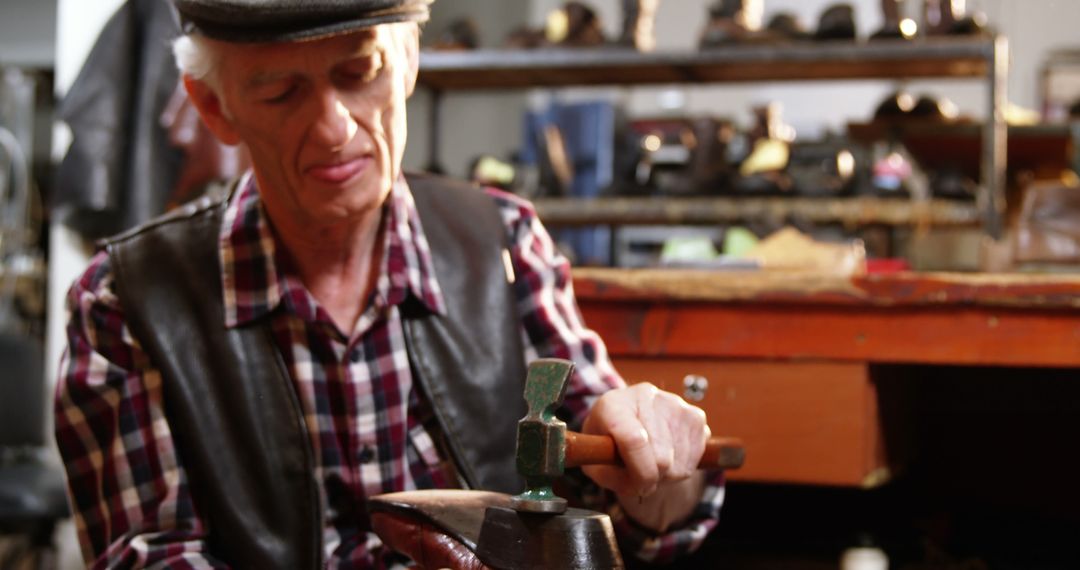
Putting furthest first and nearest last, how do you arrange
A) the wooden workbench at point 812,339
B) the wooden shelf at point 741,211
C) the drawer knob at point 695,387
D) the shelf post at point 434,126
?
1. the shelf post at point 434,126
2. the wooden shelf at point 741,211
3. the drawer knob at point 695,387
4. the wooden workbench at point 812,339

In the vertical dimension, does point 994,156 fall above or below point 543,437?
above

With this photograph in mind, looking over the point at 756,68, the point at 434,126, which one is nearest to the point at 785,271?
the point at 756,68

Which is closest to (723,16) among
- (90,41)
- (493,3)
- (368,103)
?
(90,41)

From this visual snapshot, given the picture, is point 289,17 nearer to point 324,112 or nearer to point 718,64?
point 324,112

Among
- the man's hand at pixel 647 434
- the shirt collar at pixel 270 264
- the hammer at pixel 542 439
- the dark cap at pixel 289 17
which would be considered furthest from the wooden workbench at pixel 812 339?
the hammer at pixel 542 439

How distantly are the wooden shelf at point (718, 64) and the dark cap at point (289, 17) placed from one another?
186cm

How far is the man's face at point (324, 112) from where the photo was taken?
1258mm

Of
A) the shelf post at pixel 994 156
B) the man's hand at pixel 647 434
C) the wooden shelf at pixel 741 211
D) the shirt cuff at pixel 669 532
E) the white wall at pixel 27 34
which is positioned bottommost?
the shirt cuff at pixel 669 532

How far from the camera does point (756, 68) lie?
315cm

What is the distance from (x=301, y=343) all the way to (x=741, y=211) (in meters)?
2.05

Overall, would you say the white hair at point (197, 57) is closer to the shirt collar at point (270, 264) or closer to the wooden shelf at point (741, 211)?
the shirt collar at point (270, 264)

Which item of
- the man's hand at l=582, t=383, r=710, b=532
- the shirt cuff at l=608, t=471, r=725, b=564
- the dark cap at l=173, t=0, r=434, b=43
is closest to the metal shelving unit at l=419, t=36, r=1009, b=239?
the shirt cuff at l=608, t=471, r=725, b=564

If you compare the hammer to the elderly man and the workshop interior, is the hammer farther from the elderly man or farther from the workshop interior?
the elderly man

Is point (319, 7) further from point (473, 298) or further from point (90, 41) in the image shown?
point (90, 41)
